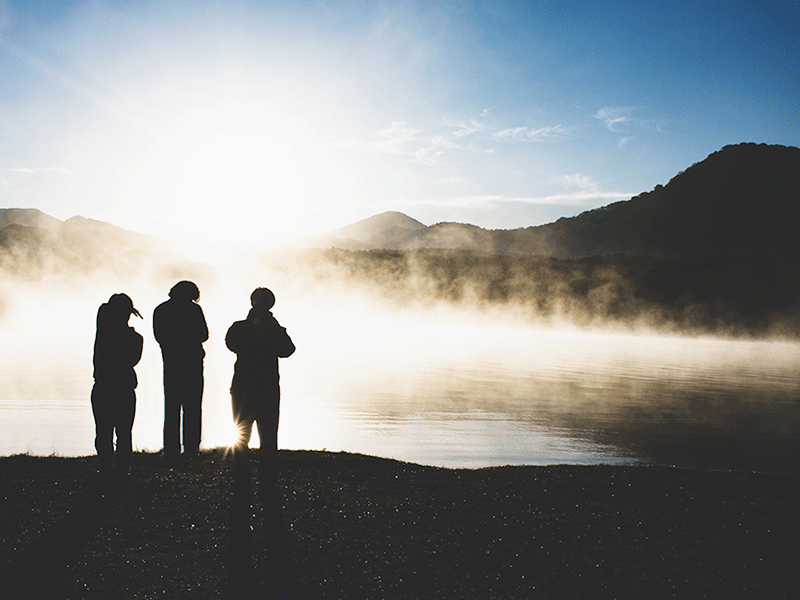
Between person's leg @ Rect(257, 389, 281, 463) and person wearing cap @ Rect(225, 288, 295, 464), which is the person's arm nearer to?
person wearing cap @ Rect(225, 288, 295, 464)

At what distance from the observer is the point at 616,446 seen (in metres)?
10.3

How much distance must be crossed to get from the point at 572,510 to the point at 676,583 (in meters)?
1.40

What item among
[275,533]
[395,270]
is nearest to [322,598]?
[275,533]

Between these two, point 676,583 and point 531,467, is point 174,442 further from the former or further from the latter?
point 676,583

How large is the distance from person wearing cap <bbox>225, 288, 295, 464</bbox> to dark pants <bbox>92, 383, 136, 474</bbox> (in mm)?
1059

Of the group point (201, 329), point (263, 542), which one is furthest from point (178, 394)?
point (263, 542)

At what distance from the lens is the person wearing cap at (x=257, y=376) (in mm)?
5680

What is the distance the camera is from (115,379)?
559cm

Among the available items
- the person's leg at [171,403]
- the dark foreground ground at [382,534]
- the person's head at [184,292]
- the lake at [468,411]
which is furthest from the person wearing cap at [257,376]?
the lake at [468,411]

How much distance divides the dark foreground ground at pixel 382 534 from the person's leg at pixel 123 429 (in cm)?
21

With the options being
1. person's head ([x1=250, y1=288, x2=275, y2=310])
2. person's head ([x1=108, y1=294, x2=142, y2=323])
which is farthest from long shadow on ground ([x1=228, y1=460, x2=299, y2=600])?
person's head ([x1=108, y1=294, x2=142, y2=323])

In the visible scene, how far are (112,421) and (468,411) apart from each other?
897cm

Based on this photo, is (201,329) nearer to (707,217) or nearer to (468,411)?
(468,411)

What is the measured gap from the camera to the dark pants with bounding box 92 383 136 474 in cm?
545
